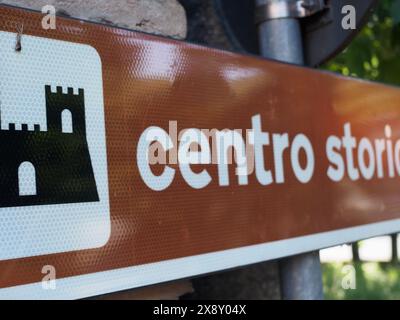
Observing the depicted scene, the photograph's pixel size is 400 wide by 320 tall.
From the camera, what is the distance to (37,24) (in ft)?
3.12

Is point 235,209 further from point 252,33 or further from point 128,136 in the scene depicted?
point 252,33

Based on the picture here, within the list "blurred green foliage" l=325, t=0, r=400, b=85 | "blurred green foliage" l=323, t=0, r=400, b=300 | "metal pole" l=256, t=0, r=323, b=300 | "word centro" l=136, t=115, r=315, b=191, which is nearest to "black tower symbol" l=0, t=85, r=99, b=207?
"word centro" l=136, t=115, r=315, b=191


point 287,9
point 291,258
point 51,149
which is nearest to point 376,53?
point 287,9

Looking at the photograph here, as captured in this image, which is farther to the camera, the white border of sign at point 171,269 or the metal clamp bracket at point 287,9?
the metal clamp bracket at point 287,9

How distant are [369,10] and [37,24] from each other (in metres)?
0.91

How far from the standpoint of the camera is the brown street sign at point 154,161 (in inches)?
36.0

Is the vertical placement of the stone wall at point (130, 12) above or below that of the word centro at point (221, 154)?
above

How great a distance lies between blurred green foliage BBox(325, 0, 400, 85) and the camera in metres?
2.37

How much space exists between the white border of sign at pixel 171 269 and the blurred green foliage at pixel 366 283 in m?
3.50

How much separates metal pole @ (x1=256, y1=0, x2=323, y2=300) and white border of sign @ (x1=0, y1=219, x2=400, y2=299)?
7 centimetres

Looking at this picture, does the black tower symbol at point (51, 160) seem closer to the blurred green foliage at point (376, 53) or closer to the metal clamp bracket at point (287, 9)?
the metal clamp bracket at point (287, 9)

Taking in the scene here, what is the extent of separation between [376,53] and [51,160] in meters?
2.03

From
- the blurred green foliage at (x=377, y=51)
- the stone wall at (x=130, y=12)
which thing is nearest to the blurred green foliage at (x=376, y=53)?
the blurred green foliage at (x=377, y=51)

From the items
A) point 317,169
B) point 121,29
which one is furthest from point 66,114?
point 317,169
